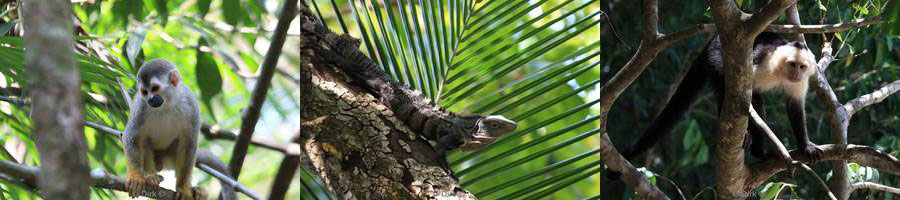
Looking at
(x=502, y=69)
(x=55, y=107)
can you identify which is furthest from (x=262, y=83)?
(x=55, y=107)

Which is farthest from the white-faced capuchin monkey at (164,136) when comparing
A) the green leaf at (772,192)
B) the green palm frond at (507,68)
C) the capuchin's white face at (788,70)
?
the capuchin's white face at (788,70)

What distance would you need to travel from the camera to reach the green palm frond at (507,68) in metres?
2.04

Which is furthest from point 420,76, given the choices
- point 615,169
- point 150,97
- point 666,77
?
point 666,77

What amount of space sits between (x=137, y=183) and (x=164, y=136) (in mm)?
194

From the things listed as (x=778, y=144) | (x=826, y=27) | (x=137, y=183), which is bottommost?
(x=778, y=144)

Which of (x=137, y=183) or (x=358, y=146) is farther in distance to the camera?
(x=137, y=183)

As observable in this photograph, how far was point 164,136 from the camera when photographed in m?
2.17

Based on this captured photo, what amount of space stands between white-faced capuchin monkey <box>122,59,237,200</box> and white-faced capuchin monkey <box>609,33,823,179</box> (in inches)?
63.7

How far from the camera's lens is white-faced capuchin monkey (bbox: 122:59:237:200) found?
2027 mm

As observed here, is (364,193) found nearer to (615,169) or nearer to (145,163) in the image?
(145,163)

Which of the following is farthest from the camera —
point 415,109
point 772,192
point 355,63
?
point 772,192

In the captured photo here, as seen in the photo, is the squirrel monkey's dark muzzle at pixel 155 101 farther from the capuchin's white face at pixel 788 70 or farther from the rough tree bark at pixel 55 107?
the capuchin's white face at pixel 788 70

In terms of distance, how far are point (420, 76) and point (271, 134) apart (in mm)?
2037

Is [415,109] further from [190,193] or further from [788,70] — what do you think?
[788,70]
